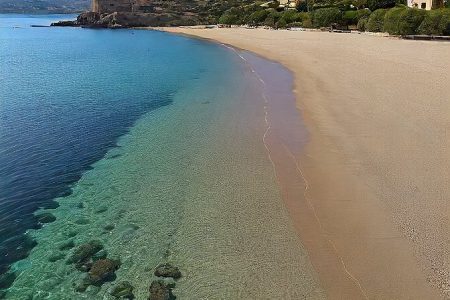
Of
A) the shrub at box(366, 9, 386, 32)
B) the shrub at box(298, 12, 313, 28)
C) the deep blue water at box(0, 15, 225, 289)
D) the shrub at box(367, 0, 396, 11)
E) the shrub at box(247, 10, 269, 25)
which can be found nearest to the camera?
the deep blue water at box(0, 15, 225, 289)

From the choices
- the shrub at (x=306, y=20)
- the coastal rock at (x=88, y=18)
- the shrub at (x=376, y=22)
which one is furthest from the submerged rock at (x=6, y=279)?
the coastal rock at (x=88, y=18)

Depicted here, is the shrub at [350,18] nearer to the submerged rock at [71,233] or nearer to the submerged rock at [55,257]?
the submerged rock at [71,233]

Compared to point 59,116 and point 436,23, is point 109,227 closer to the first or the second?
point 59,116

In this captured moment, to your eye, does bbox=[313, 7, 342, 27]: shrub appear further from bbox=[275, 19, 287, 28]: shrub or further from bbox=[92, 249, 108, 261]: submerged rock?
bbox=[92, 249, 108, 261]: submerged rock

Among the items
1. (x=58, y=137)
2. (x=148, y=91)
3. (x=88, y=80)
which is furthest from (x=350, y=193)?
(x=88, y=80)

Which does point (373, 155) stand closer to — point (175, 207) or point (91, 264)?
point (175, 207)

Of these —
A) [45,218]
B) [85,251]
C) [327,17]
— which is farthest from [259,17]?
[85,251]

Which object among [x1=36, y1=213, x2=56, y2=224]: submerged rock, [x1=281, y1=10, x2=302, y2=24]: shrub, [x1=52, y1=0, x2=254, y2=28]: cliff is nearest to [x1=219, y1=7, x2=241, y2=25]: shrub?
[x1=52, y1=0, x2=254, y2=28]: cliff
